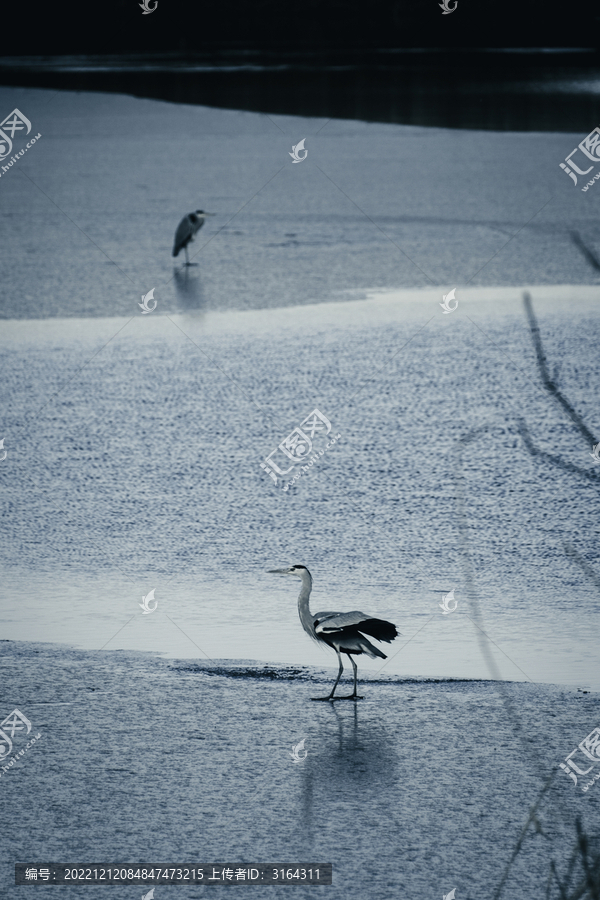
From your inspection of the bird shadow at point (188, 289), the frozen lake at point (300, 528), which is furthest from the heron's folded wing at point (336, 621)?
the bird shadow at point (188, 289)

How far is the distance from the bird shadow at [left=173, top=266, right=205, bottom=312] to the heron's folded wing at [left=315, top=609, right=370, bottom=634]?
6.02m

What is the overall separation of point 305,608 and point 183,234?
24.1ft

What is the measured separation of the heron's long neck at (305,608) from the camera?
15.0ft

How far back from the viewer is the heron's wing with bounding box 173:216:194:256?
1134 centimetres

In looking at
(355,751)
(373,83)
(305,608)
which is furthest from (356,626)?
(373,83)

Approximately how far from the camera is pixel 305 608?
4.63m

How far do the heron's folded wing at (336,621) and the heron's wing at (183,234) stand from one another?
291 inches

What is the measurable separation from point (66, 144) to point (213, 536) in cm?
1299

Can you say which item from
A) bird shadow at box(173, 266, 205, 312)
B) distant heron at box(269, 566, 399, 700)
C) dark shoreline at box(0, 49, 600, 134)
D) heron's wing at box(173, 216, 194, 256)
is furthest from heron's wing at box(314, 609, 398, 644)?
dark shoreline at box(0, 49, 600, 134)

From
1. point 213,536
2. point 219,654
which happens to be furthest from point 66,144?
point 219,654

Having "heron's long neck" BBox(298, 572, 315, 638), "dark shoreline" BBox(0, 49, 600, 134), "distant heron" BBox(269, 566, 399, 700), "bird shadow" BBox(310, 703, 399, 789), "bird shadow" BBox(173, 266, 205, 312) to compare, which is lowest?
"bird shadow" BBox(310, 703, 399, 789)

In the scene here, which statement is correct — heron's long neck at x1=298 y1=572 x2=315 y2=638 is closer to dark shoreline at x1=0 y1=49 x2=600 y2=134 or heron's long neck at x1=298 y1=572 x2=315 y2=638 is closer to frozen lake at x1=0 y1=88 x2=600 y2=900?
frozen lake at x1=0 y1=88 x2=600 y2=900

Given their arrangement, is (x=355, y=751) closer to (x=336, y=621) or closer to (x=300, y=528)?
(x=336, y=621)

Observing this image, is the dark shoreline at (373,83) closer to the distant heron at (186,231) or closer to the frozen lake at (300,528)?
the frozen lake at (300,528)
